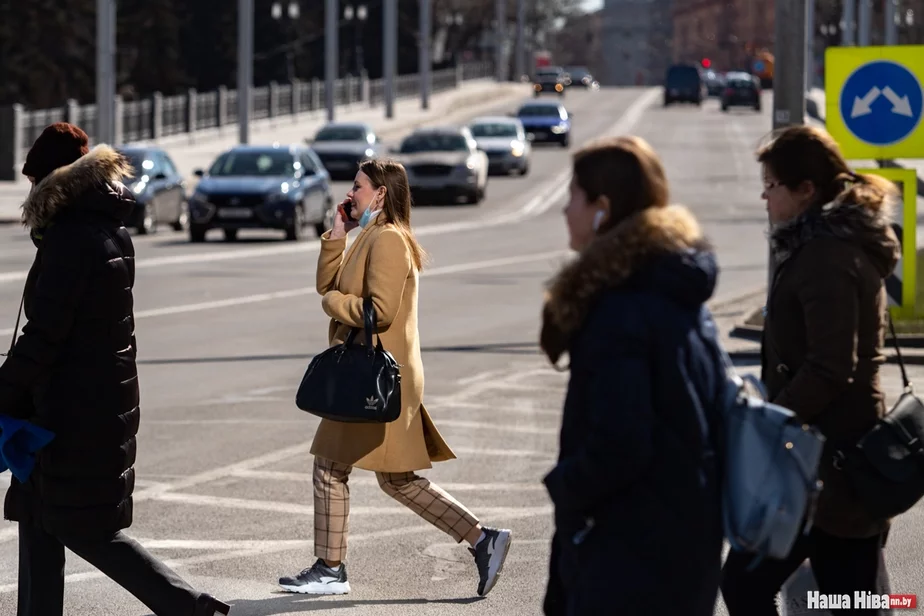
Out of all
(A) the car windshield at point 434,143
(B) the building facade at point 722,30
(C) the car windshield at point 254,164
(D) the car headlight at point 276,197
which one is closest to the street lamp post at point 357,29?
(B) the building facade at point 722,30

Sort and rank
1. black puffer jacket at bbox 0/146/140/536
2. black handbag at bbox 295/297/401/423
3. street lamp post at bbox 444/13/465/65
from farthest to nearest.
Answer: street lamp post at bbox 444/13/465/65 → black handbag at bbox 295/297/401/423 → black puffer jacket at bbox 0/146/140/536

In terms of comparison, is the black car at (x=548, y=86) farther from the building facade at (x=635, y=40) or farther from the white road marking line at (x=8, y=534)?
the white road marking line at (x=8, y=534)

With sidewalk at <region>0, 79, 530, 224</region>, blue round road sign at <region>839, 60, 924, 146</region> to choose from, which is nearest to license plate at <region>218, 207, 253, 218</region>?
sidewalk at <region>0, 79, 530, 224</region>

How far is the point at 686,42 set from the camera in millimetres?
178125

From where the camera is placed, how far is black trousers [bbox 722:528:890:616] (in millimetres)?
4570

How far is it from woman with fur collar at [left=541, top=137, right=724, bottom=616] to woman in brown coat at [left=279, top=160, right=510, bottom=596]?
2648mm

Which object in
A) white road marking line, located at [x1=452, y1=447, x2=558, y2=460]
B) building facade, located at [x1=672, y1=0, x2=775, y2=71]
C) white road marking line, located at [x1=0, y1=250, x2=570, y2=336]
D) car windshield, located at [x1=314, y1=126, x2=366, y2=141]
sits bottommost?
white road marking line, located at [x1=452, y1=447, x2=558, y2=460]

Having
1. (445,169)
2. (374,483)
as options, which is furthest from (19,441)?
(445,169)

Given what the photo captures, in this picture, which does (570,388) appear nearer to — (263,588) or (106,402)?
(106,402)

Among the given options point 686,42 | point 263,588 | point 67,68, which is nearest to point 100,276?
point 263,588

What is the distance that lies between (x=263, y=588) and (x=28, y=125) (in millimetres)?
37910

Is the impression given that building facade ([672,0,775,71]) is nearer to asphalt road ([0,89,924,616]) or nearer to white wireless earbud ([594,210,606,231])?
asphalt road ([0,89,924,616])

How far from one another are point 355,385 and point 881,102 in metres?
9.19

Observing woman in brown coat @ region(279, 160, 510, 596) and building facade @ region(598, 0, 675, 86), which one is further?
building facade @ region(598, 0, 675, 86)
